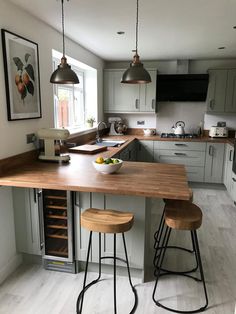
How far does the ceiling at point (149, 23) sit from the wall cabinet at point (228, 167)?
1.56 meters

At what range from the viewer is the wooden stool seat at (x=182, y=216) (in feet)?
5.83

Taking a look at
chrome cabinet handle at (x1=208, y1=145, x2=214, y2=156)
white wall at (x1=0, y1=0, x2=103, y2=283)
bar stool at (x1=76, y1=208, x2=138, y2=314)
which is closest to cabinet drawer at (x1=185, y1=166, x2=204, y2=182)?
chrome cabinet handle at (x1=208, y1=145, x2=214, y2=156)

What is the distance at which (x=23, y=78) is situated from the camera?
92.7 inches

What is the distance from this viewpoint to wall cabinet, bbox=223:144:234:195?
3.99 metres

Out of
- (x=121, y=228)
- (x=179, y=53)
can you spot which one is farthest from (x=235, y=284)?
(x=179, y=53)

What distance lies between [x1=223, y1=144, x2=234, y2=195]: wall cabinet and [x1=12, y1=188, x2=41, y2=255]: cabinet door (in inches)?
119

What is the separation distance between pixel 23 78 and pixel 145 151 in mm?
2879

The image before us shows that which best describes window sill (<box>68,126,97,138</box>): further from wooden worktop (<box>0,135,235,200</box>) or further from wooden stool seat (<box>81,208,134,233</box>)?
wooden stool seat (<box>81,208,134,233</box>)

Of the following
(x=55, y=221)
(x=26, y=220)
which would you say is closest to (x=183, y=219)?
(x=55, y=221)

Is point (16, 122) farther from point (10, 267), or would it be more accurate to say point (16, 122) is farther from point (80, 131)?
point (80, 131)

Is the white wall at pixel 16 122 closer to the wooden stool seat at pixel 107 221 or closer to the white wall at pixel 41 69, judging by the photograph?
the white wall at pixel 41 69

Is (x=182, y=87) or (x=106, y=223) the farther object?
(x=182, y=87)

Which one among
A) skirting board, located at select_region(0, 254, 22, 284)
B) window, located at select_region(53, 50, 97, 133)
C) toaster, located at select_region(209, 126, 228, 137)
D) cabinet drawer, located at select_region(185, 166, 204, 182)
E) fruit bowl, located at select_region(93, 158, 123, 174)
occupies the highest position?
window, located at select_region(53, 50, 97, 133)

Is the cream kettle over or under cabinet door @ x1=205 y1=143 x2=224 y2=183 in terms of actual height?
over
